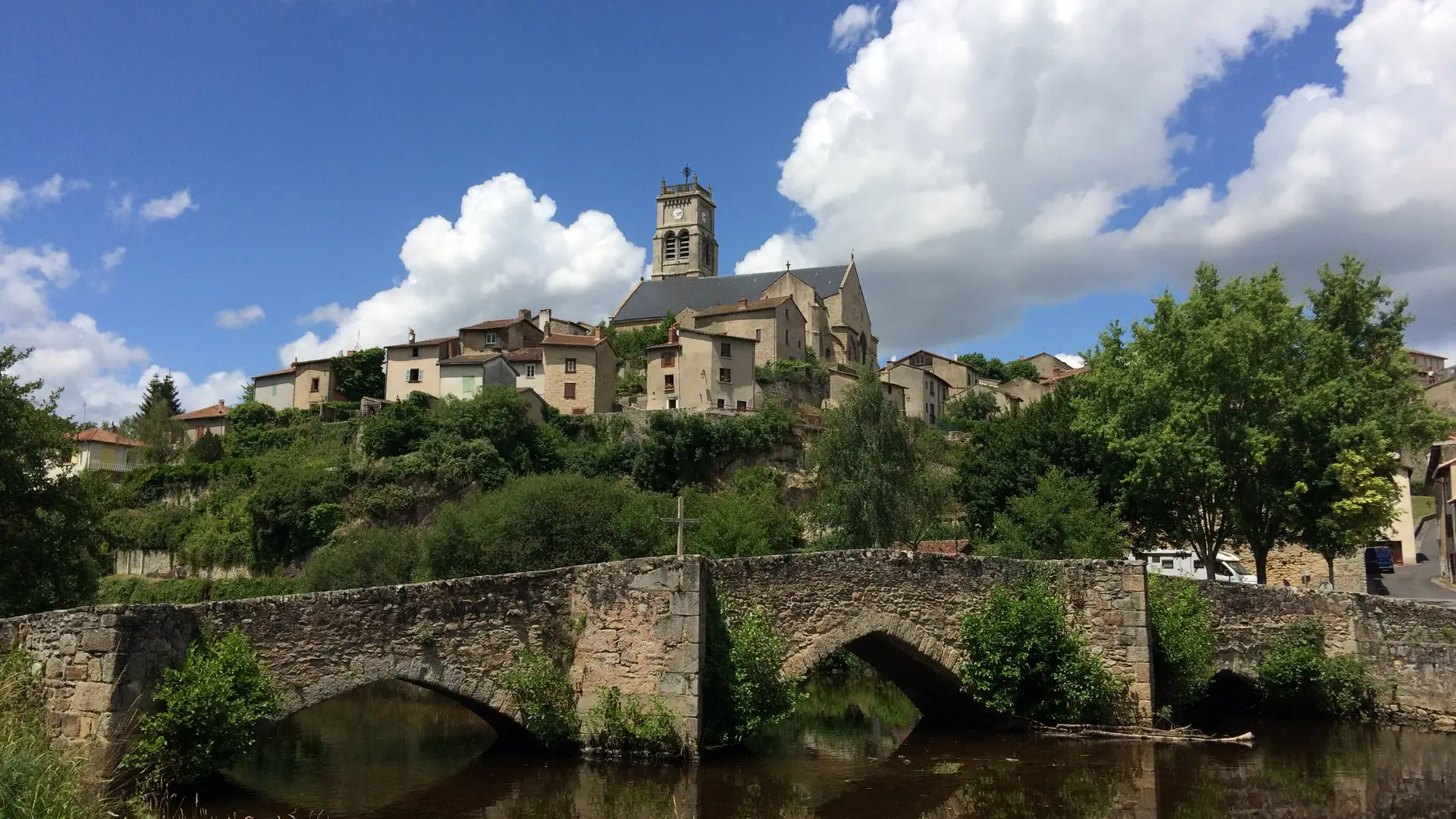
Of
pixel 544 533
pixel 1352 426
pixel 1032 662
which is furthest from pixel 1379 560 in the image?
pixel 544 533

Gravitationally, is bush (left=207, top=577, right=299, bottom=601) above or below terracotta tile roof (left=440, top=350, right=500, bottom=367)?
below

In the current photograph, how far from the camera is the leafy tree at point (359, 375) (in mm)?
61750

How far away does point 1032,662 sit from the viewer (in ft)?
53.5

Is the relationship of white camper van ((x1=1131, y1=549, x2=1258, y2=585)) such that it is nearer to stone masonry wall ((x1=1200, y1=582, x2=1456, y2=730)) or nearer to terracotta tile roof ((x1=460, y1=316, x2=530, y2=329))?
stone masonry wall ((x1=1200, y1=582, x2=1456, y2=730))

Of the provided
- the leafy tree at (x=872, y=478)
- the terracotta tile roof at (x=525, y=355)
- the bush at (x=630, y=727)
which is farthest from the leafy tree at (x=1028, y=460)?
the terracotta tile roof at (x=525, y=355)

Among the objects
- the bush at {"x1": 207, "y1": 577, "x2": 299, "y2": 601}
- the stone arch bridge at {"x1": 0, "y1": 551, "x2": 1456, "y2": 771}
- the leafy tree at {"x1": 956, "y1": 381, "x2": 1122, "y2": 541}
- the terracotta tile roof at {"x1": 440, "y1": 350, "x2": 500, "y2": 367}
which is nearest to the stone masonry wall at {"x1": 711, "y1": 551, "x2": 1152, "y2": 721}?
the stone arch bridge at {"x1": 0, "y1": 551, "x2": 1456, "y2": 771}

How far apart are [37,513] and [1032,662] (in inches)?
752

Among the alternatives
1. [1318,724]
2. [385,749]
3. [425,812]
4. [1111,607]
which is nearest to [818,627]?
[1111,607]

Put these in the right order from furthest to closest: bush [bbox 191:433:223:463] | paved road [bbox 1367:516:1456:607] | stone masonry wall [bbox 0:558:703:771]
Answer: bush [bbox 191:433:223:463]
paved road [bbox 1367:516:1456:607]
stone masonry wall [bbox 0:558:703:771]

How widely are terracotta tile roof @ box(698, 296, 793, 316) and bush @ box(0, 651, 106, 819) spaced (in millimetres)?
56986

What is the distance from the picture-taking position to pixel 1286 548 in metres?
31.9

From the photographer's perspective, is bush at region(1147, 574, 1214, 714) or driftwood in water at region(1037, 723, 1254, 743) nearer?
driftwood in water at region(1037, 723, 1254, 743)

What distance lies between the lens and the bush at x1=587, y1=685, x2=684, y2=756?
45.7ft

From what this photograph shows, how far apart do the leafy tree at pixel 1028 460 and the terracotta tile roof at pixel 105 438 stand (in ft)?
160
